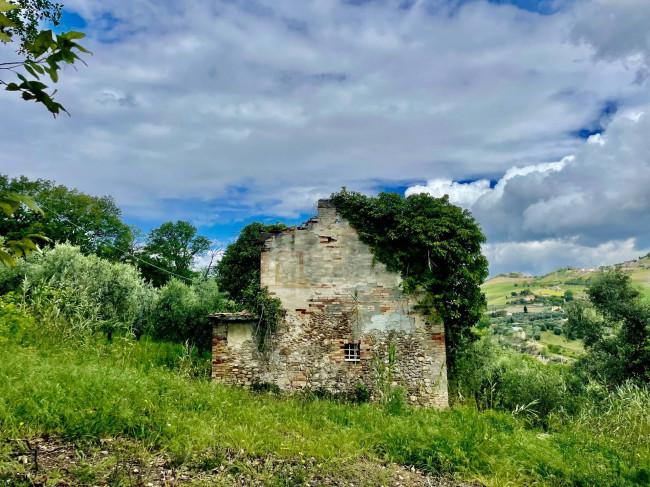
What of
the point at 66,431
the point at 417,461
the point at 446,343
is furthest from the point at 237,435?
the point at 446,343

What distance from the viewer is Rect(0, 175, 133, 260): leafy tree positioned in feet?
101

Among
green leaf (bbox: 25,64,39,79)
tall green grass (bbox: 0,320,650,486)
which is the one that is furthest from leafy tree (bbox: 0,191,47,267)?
tall green grass (bbox: 0,320,650,486)

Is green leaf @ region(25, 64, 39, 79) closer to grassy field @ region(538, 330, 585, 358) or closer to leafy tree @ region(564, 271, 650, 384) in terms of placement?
leafy tree @ region(564, 271, 650, 384)

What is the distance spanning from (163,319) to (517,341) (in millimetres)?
23478

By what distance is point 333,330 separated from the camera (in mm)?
13406

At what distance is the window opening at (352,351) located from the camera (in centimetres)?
1330

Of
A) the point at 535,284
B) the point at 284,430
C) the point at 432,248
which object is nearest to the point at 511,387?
the point at 432,248

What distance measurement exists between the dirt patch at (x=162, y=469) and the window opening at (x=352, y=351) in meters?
6.19

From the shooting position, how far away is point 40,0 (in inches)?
357

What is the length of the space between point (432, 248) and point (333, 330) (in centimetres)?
425

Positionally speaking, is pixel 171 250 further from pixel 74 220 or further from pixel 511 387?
pixel 511 387

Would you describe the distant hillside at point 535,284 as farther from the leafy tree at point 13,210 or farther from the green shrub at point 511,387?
the leafy tree at point 13,210

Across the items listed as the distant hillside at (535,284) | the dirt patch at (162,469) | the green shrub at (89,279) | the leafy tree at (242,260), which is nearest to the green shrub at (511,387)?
the dirt patch at (162,469)

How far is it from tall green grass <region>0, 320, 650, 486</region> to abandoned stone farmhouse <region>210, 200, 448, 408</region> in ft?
8.49
